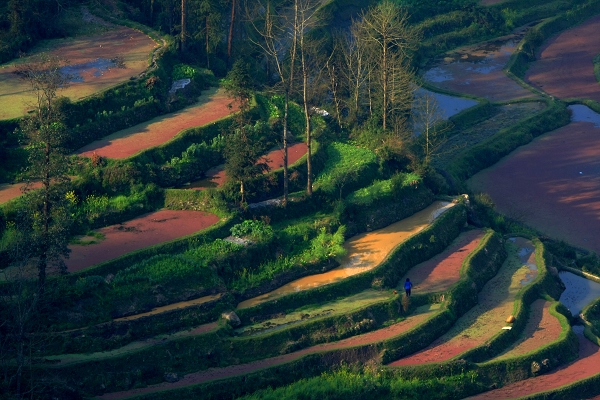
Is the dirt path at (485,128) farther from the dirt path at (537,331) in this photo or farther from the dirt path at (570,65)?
the dirt path at (537,331)

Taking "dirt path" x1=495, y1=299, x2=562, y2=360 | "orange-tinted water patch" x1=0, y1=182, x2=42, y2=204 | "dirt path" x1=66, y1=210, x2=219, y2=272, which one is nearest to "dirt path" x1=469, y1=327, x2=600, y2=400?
"dirt path" x1=495, y1=299, x2=562, y2=360

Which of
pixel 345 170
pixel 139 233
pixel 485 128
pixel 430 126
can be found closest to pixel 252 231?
pixel 139 233

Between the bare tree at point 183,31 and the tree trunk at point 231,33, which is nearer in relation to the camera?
the bare tree at point 183,31

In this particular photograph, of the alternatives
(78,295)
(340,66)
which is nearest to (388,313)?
(78,295)

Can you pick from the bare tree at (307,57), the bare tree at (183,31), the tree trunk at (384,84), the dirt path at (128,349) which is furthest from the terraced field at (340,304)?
the tree trunk at (384,84)

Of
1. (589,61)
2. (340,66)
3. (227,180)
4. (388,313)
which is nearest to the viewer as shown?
(388,313)

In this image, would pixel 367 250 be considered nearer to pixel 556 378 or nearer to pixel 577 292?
pixel 577 292

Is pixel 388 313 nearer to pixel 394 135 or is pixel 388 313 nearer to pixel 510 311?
pixel 510 311
